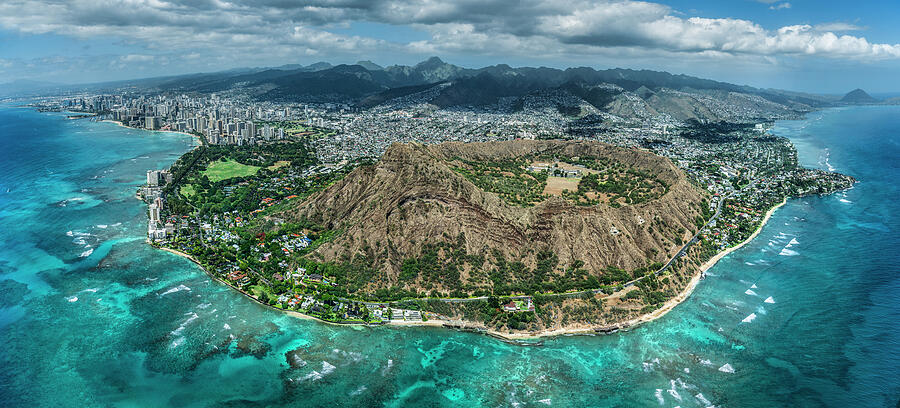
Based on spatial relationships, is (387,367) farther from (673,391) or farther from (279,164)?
(279,164)

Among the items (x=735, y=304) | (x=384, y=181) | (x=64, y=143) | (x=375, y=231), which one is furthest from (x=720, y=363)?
(x=64, y=143)

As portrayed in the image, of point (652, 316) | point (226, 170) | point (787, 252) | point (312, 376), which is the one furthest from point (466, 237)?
point (226, 170)

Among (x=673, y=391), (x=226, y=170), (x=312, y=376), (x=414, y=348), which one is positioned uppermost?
(x=226, y=170)

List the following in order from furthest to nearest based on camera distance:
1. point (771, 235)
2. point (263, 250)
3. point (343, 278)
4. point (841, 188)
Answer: point (841, 188) < point (771, 235) < point (263, 250) < point (343, 278)

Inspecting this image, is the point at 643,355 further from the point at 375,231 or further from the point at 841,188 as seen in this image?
the point at 841,188

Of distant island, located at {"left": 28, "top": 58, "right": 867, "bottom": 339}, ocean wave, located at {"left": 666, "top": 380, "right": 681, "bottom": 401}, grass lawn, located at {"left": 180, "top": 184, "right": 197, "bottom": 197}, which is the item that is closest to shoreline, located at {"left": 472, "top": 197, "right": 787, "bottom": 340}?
distant island, located at {"left": 28, "top": 58, "right": 867, "bottom": 339}

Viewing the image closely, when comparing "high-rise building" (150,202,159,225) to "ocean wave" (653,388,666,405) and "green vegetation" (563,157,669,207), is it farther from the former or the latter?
"ocean wave" (653,388,666,405)
